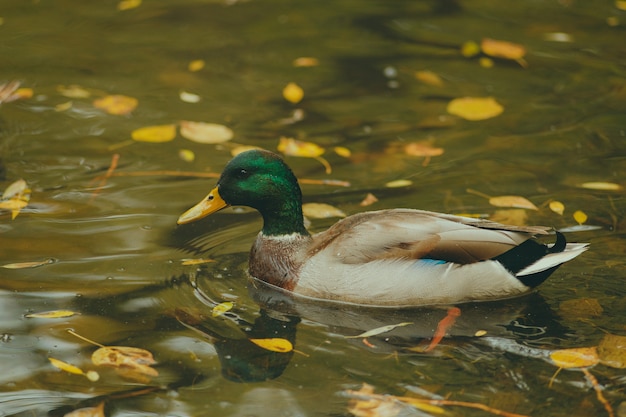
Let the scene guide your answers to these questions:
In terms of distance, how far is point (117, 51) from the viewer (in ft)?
32.7

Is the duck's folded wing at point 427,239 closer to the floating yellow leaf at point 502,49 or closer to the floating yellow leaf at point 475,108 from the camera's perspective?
the floating yellow leaf at point 475,108

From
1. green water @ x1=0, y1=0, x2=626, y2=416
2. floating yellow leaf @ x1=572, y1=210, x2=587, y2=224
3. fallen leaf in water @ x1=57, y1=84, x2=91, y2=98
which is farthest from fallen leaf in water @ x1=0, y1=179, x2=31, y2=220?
floating yellow leaf @ x1=572, y1=210, x2=587, y2=224

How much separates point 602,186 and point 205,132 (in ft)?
10.6

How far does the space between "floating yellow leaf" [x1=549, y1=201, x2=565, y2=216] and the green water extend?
88 millimetres

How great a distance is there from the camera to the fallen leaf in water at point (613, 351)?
4.98 meters

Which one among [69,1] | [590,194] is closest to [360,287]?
[590,194]

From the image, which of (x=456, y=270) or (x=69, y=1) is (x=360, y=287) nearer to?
(x=456, y=270)

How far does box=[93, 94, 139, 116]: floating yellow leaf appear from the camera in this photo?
338 inches

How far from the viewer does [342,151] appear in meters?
7.90

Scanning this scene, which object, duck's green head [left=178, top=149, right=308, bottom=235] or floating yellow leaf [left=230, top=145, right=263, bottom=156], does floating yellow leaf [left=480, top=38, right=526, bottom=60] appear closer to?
floating yellow leaf [left=230, top=145, right=263, bottom=156]

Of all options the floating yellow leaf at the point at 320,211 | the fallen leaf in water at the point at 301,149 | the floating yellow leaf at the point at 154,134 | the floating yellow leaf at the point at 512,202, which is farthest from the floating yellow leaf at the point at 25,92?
the floating yellow leaf at the point at 512,202

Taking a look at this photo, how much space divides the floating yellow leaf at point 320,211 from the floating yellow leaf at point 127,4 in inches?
200

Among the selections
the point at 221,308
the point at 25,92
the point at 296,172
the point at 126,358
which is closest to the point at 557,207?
the point at 296,172

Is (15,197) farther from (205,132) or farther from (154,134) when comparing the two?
(205,132)
